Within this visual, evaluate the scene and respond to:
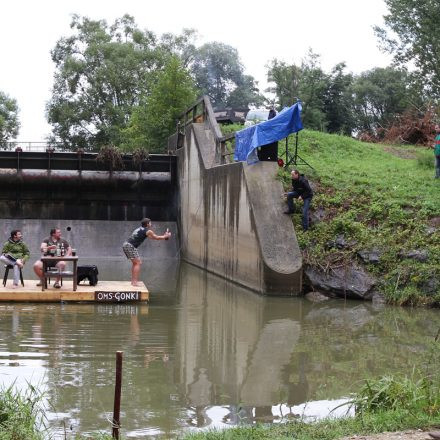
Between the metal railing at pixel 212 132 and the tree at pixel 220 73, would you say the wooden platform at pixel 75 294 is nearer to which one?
the metal railing at pixel 212 132

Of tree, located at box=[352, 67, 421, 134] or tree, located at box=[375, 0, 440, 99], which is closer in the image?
tree, located at box=[375, 0, 440, 99]

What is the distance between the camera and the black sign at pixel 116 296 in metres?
15.2

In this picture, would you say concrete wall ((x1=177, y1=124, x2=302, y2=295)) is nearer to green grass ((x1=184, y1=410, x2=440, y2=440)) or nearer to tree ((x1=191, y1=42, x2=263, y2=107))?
green grass ((x1=184, y1=410, x2=440, y2=440))

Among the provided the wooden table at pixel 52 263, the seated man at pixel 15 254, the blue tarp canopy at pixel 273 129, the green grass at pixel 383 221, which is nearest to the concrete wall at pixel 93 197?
the green grass at pixel 383 221

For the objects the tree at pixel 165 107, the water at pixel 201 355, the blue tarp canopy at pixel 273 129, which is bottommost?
the water at pixel 201 355

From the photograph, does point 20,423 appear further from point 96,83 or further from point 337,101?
point 96,83

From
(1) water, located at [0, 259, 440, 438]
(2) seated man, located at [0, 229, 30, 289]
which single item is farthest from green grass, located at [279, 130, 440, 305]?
(2) seated man, located at [0, 229, 30, 289]

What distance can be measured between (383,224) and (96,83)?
4722 cm

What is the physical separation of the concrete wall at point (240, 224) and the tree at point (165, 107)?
9.49 metres

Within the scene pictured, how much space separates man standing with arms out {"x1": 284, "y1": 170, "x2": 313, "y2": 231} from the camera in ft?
59.8

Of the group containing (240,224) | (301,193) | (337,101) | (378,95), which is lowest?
(240,224)

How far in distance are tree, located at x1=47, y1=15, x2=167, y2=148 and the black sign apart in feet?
149

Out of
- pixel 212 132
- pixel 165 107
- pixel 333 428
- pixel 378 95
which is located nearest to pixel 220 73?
pixel 378 95

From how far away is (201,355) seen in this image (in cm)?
1072
